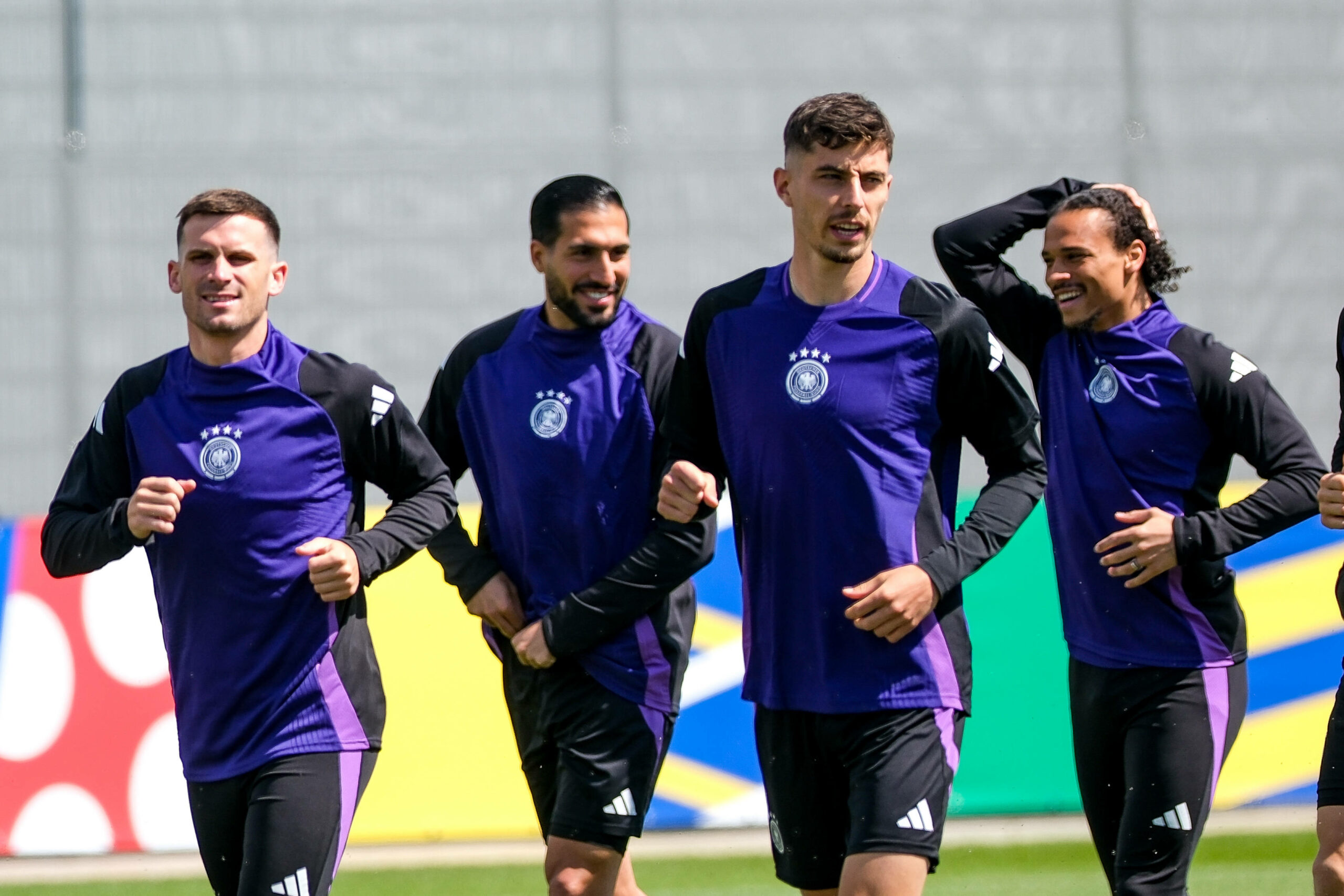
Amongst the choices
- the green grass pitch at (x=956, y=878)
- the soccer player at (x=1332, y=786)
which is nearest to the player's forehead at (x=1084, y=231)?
the soccer player at (x=1332, y=786)

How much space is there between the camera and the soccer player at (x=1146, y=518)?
165 inches

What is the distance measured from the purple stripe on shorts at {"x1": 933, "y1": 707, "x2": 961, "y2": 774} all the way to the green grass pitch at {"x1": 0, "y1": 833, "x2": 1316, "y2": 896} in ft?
8.65

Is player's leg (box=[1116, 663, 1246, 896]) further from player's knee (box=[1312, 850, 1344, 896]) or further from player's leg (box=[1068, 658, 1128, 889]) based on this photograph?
player's knee (box=[1312, 850, 1344, 896])

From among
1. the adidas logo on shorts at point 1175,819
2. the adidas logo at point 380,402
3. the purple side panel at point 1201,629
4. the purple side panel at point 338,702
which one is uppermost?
the adidas logo at point 380,402

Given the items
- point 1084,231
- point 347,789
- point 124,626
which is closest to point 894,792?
A: point 347,789

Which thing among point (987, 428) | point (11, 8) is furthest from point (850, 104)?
point (11, 8)

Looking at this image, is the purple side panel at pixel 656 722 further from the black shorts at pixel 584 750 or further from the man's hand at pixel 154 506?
the man's hand at pixel 154 506

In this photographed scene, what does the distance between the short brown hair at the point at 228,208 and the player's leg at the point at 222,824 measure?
1254mm

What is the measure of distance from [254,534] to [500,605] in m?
0.75

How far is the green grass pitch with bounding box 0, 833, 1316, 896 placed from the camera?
630cm

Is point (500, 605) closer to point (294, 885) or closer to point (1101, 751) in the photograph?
point (294, 885)

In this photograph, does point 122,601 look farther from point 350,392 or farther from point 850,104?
point 850,104

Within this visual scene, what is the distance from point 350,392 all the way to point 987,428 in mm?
1454

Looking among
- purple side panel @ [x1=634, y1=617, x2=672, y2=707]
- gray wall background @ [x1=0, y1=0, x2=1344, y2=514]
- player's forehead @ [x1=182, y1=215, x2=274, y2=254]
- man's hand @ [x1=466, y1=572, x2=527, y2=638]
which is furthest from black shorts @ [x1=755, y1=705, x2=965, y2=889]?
gray wall background @ [x1=0, y1=0, x2=1344, y2=514]
